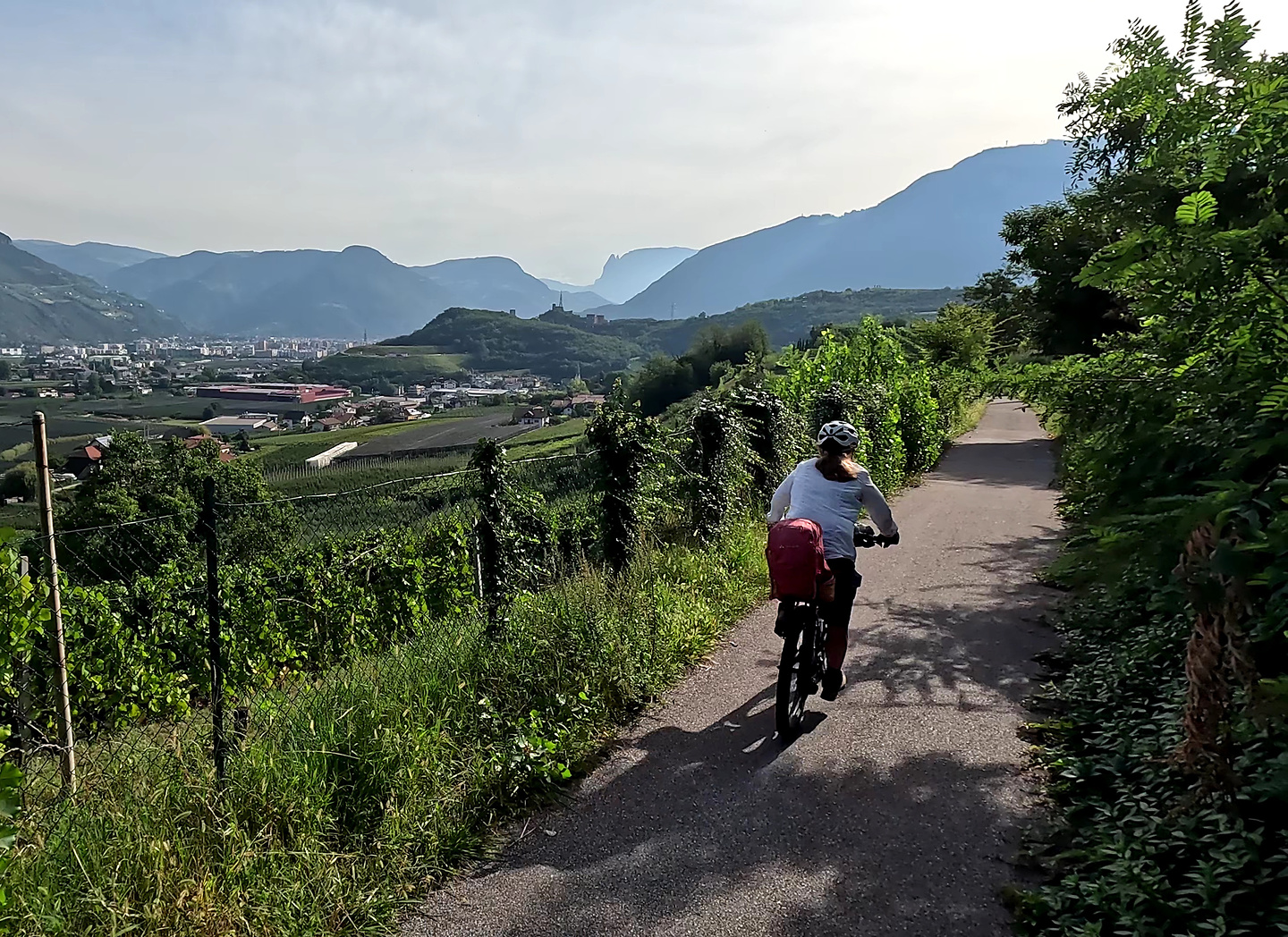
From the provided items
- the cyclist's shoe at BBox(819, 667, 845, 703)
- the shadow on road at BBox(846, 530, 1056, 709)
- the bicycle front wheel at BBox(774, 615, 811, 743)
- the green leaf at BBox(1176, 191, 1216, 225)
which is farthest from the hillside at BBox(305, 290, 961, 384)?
the green leaf at BBox(1176, 191, 1216, 225)

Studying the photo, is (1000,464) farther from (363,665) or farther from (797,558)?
(363,665)

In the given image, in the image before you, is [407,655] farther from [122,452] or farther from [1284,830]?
[122,452]

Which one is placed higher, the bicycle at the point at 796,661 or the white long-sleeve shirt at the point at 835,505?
the white long-sleeve shirt at the point at 835,505

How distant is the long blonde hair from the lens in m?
5.11

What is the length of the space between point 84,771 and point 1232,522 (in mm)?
4833

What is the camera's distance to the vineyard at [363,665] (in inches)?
124

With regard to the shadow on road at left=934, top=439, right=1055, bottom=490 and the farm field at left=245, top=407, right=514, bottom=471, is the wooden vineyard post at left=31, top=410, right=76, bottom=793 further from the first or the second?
the farm field at left=245, top=407, right=514, bottom=471

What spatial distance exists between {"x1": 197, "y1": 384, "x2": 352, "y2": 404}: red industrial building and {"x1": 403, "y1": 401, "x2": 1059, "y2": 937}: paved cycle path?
7578 centimetres

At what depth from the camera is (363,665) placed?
4863mm

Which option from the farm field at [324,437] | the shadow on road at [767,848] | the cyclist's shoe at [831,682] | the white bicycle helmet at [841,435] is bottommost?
the farm field at [324,437]

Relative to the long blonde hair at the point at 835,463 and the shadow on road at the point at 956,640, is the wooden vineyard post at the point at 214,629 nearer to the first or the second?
the long blonde hair at the point at 835,463

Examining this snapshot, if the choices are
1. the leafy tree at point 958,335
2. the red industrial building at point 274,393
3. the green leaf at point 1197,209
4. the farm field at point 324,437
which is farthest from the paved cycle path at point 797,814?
the red industrial building at point 274,393

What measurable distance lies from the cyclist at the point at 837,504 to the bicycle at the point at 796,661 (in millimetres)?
171

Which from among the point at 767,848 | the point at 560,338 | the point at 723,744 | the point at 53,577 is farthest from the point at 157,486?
the point at 560,338
